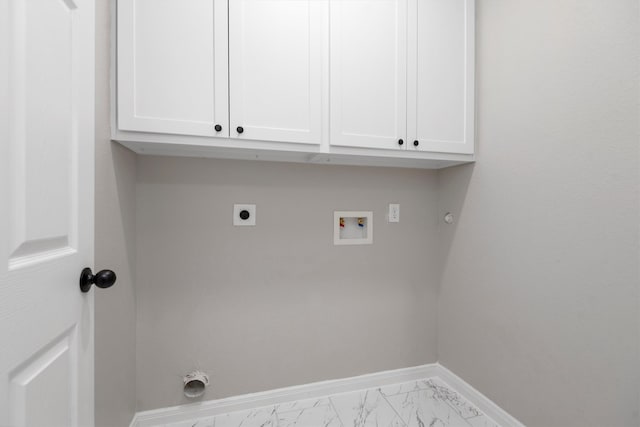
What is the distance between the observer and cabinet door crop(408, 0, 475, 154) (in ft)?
4.96

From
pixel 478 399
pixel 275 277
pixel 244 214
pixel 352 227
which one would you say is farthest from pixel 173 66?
pixel 478 399

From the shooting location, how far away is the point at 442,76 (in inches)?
61.4

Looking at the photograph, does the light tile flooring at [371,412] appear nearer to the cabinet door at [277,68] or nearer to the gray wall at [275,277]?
the gray wall at [275,277]

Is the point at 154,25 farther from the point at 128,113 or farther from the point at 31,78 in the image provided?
the point at 31,78

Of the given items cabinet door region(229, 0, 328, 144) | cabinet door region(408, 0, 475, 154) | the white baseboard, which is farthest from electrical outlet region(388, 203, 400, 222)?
the white baseboard

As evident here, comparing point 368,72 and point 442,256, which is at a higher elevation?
point 368,72

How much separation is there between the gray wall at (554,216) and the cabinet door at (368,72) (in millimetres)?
531

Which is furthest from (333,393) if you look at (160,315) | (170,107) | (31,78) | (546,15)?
(546,15)

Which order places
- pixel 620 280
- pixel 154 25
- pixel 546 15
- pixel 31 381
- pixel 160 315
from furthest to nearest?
pixel 160 315, pixel 546 15, pixel 154 25, pixel 620 280, pixel 31 381

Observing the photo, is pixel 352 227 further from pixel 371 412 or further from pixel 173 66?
pixel 173 66

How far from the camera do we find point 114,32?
1.13 metres

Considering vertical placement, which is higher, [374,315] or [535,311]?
[535,311]

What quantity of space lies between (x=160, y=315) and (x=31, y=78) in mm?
1276

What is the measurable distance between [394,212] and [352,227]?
1.00ft
